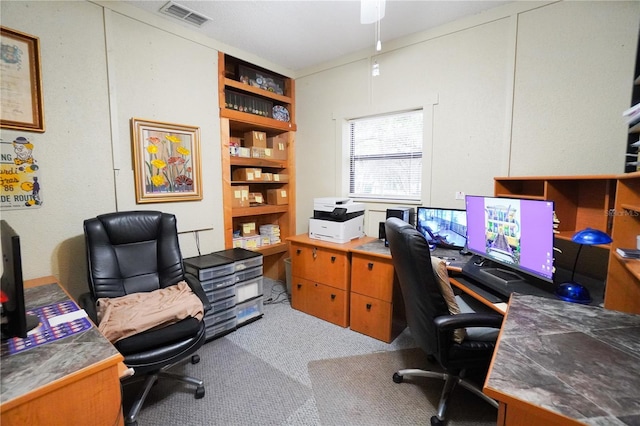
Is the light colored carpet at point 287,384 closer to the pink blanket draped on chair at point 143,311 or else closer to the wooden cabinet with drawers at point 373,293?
the wooden cabinet with drawers at point 373,293

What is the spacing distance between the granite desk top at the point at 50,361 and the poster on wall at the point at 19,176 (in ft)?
4.28

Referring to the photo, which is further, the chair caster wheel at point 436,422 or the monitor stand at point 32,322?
the chair caster wheel at point 436,422

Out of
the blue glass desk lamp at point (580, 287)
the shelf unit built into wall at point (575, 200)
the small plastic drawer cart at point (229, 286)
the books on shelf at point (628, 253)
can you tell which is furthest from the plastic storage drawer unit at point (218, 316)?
the books on shelf at point (628, 253)

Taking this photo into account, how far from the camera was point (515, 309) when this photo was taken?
4.25 feet

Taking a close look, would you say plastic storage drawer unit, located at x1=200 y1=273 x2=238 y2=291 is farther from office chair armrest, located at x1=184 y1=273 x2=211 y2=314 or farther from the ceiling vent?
the ceiling vent

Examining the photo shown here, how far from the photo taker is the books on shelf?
1219 millimetres

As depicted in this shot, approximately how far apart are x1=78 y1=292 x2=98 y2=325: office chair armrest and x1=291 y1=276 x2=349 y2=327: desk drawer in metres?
1.69

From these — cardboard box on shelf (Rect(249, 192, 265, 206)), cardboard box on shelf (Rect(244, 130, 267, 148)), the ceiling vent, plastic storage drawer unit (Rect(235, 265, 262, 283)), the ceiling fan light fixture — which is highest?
the ceiling vent

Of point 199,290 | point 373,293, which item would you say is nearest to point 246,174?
point 199,290

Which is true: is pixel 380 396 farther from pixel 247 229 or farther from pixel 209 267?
pixel 247 229

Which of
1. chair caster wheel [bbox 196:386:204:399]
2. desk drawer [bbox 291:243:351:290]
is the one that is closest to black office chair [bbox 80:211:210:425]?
chair caster wheel [bbox 196:386:204:399]

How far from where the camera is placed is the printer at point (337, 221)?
2.71 metres

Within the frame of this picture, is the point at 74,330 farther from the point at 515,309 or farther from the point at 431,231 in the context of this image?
the point at 431,231

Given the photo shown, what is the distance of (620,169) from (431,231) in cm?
128
